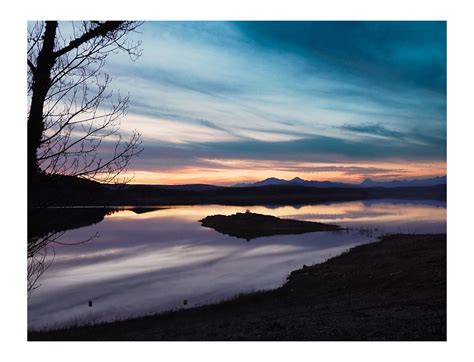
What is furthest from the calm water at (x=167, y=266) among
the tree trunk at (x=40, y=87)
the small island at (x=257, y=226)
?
the tree trunk at (x=40, y=87)

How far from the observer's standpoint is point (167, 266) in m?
20.4

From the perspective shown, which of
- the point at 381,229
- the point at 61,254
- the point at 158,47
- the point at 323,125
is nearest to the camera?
the point at 158,47

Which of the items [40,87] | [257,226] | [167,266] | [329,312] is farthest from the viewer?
[257,226]

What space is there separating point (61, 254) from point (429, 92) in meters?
20.0

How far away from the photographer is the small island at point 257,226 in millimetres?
32969

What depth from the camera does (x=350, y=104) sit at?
11172 millimetres

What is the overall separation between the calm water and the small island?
5.34ft

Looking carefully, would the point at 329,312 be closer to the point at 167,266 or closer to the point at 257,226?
the point at 167,266

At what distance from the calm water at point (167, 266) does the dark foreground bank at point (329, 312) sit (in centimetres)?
171

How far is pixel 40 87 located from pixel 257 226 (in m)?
31.2

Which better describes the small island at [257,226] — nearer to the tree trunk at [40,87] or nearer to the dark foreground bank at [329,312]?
the dark foreground bank at [329,312]

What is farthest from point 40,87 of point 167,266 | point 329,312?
point 167,266
